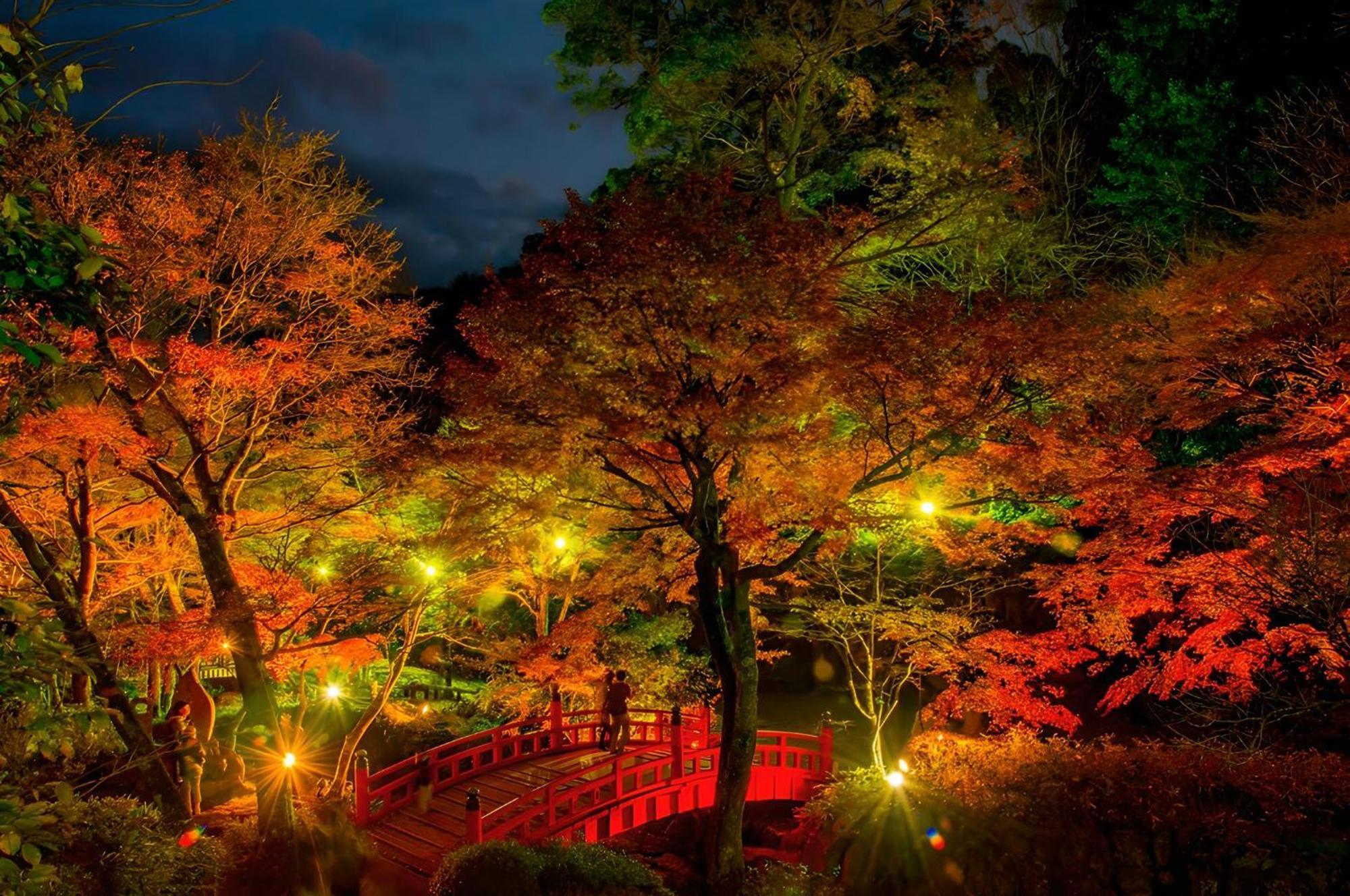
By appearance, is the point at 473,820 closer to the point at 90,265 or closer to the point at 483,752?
the point at 483,752

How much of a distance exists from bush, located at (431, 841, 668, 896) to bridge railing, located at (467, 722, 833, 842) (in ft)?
4.62

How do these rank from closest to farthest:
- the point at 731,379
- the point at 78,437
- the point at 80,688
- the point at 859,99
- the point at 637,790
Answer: the point at 731,379 → the point at 78,437 → the point at 80,688 → the point at 637,790 → the point at 859,99

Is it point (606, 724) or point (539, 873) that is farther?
point (606, 724)

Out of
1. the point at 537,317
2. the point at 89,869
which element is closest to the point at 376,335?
the point at 537,317

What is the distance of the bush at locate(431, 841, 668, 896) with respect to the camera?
8.09m

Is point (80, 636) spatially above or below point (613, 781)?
above

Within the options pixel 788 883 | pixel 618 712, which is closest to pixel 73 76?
pixel 788 883

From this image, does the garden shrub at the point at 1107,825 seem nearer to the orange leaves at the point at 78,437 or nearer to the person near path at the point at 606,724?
the person near path at the point at 606,724

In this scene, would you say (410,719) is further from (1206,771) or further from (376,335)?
(1206,771)

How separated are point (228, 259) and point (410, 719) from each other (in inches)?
Result: 377

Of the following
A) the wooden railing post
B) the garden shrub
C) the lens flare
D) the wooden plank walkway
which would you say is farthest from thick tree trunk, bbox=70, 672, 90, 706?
the garden shrub

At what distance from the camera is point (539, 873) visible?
8.41 metres

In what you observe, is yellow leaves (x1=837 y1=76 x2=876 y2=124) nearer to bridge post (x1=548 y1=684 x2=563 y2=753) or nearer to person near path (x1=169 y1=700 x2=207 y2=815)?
bridge post (x1=548 y1=684 x2=563 y2=753)

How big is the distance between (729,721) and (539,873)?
117 inches
